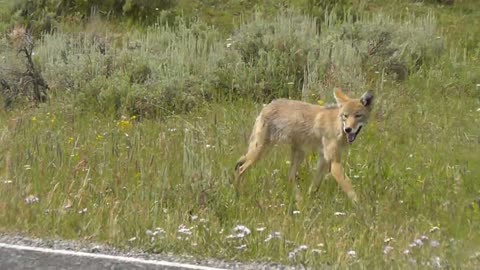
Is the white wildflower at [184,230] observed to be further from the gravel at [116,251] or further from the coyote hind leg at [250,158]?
the coyote hind leg at [250,158]

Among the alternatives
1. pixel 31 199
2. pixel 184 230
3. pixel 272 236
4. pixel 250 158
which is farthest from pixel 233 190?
pixel 31 199

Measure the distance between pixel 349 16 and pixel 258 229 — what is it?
10.6 meters

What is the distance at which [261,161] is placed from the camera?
30.2ft

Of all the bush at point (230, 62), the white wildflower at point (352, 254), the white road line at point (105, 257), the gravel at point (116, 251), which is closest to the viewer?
the white road line at point (105, 257)

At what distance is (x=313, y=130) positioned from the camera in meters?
8.74

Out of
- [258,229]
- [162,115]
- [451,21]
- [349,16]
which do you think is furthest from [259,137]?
[451,21]

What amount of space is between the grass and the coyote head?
23.1 inches

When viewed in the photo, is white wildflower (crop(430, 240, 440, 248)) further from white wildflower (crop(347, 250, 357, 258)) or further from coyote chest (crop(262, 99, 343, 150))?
coyote chest (crop(262, 99, 343, 150))

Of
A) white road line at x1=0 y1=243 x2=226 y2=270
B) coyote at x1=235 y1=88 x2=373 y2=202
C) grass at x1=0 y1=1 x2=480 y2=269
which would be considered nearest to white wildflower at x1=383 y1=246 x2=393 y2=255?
grass at x1=0 y1=1 x2=480 y2=269

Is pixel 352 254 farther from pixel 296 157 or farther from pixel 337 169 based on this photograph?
pixel 296 157

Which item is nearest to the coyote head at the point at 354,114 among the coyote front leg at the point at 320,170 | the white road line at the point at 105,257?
the coyote front leg at the point at 320,170

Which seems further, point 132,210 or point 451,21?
point 451,21

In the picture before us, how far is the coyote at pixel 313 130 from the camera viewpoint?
8328mm

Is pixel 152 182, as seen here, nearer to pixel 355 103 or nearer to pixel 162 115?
pixel 355 103
